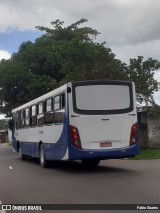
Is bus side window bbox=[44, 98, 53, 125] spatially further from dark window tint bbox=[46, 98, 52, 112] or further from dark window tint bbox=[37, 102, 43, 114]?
dark window tint bbox=[37, 102, 43, 114]

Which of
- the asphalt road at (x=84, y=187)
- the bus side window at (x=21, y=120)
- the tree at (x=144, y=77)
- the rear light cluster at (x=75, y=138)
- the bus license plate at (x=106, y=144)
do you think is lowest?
the asphalt road at (x=84, y=187)

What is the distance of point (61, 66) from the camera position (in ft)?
122

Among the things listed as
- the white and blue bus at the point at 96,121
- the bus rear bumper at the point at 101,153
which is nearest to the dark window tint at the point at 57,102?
the white and blue bus at the point at 96,121

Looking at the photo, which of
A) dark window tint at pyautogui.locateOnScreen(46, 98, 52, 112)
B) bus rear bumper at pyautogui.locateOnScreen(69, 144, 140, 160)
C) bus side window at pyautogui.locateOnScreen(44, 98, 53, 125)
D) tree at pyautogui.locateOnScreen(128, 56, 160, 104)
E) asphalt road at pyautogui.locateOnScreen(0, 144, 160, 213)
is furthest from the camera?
tree at pyautogui.locateOnScreen(128, 56, 160, 104)

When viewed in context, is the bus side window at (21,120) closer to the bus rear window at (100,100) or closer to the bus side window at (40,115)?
the bus side window at (40,115)

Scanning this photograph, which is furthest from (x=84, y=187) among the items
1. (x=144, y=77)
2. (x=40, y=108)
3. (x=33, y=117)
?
(x=144, y=77)

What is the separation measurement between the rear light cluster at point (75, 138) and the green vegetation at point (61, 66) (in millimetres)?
11748

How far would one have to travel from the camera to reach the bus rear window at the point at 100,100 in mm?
15992

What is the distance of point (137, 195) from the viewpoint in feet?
34.8

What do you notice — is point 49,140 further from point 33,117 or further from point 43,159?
point 33,117

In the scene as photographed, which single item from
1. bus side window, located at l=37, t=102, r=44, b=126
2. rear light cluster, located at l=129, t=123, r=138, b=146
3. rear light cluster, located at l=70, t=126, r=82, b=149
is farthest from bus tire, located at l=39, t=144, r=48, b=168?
rear light cluster, located at l=129, t=123, r=138, b=146

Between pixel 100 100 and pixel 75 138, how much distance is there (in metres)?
1.55

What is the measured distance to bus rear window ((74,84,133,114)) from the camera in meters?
16.0

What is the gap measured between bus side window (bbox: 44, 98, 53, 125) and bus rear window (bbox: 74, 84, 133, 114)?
228cm
